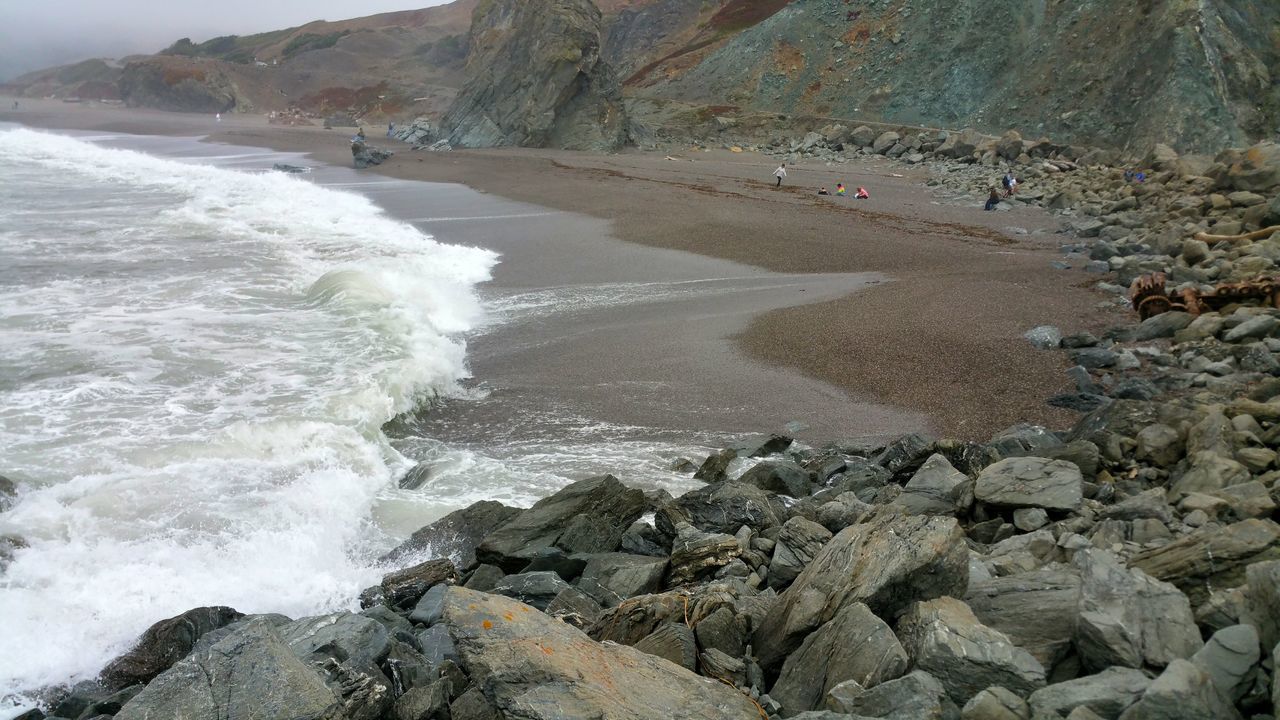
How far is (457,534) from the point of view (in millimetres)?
7172

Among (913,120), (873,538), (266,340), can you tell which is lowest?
(266,340)

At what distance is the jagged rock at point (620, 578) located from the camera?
561cm

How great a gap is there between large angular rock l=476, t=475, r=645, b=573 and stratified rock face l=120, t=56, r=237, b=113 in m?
88.4

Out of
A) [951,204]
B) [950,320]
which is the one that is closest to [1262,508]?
[950,320]

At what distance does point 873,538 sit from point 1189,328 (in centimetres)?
886

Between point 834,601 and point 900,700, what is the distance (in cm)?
87

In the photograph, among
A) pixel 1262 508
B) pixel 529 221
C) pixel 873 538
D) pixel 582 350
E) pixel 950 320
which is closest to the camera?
pixel 873 538

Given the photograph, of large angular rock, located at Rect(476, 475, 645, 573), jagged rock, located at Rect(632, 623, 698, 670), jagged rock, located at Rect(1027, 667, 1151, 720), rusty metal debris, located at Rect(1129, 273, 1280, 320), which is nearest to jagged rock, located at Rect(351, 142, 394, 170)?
rusty metal debris, located at Rect(1129, 273, 1280, 320)

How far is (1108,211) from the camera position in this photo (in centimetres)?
2184

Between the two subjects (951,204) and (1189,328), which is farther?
(951,204)

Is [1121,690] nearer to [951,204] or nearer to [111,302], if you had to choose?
[111,302]

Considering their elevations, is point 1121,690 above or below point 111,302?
above

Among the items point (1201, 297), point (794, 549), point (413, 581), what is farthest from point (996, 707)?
point (1201, 297)

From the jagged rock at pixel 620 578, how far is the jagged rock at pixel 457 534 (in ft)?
4.33
